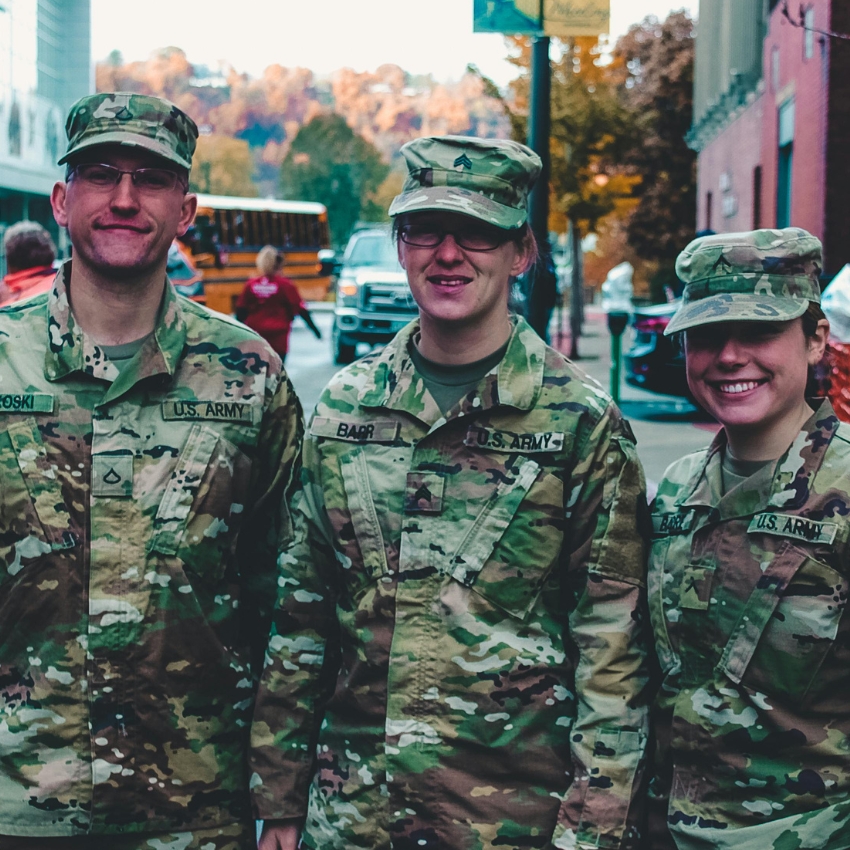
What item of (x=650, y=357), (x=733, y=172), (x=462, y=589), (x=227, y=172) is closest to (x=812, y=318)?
(x=462, y=589)

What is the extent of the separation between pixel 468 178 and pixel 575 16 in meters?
4.79

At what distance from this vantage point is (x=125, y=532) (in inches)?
108

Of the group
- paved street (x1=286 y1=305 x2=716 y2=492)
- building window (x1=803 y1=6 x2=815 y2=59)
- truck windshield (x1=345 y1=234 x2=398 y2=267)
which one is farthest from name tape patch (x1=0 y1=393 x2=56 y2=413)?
truck windshield (x1=345 y1=234 x2=398 y2=267)

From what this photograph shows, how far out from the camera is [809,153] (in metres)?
14.9

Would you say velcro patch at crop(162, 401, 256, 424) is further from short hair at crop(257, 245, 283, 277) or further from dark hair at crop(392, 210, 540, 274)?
short hair at crop(257, 245, 283, 277)

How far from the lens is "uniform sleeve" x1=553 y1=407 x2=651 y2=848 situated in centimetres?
240

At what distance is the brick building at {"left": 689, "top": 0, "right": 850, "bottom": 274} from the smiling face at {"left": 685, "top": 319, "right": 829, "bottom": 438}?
16.7 ft

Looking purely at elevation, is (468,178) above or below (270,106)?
below

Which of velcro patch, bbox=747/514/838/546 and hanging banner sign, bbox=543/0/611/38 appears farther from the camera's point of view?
hanging banner sign, bbox=543/0/611/38

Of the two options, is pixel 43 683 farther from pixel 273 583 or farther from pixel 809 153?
pixel 809 153

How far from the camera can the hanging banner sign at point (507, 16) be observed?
275 inches

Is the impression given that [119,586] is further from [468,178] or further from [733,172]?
[733,172]

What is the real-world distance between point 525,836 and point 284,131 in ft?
629

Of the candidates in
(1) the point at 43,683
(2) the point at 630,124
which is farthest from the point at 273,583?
(2) the point at 630,124
